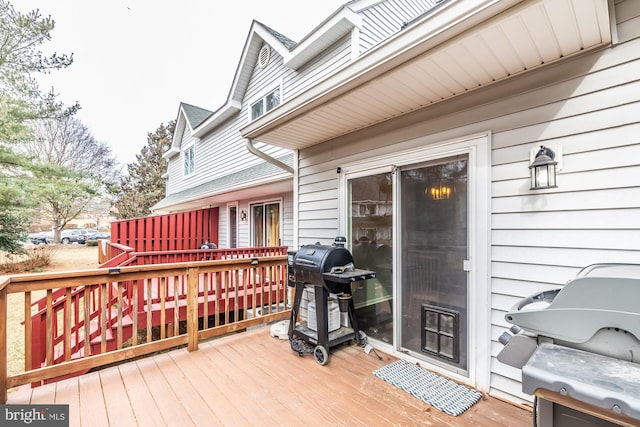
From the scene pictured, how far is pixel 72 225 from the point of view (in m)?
25.0

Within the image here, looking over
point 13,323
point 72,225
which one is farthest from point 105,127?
point 13,323

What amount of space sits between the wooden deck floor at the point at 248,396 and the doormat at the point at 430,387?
0.06m

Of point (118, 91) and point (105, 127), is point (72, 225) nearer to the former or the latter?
point (105, 127)

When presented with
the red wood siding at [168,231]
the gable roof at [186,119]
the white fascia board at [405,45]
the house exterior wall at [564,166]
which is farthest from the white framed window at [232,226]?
the house exterior wall at [564,166]

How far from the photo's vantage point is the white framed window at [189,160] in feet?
36.1

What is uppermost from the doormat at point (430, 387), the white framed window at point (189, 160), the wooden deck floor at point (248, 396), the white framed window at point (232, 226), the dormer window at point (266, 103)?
the dormer window at point (266, 103)

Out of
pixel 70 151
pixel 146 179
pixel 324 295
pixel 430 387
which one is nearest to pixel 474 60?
pixel 324 295

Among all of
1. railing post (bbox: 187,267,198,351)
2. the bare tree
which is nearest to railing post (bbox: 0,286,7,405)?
railing post (bbox: 187,267,198,351)

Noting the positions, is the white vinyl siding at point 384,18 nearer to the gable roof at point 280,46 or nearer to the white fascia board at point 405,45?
the gable roof at point 280,46

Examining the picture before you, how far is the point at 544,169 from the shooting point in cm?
210

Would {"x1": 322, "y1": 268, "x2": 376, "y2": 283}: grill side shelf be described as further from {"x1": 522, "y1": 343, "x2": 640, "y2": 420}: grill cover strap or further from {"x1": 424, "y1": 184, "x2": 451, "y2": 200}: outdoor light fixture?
{"x1": 522, "y1": 343, "x2": 640, "y2": 420}: grill cover strap

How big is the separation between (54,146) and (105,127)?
183 inches

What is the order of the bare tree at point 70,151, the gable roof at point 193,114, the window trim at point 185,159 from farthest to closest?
1. the bare tree at point 70,151
2. the window trim at point 185,159
3. the gable roof at point 193,114

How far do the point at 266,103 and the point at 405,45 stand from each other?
5707mm
